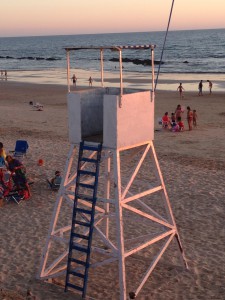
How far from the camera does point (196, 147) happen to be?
22766mm

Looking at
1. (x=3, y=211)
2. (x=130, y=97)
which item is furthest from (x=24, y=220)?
(x=130, y=97)

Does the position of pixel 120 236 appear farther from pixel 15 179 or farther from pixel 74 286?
pixel 15 179

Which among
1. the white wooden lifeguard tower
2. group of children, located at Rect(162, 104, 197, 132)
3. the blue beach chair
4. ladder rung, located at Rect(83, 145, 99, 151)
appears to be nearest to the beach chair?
the blue beach chair

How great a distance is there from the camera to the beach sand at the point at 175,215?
10.2m

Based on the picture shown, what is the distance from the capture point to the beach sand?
10.2 meters

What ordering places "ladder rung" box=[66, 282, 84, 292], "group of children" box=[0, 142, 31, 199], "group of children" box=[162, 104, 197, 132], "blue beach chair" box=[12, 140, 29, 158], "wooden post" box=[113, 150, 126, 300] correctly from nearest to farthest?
"wooden post" box=[113, 150, 126, 300] → "ladder rung" box=[66, 282, 84, 292] → "group of children" box=[0, 142, 31, 199] → "blue beach chair" box=[12, 140, 29, 158] → "group of children" box=[162, 104, 197, 132]

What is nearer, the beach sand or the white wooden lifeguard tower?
the white wooden lifeguard tower

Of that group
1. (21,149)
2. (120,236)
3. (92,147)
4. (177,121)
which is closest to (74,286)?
(120,236)

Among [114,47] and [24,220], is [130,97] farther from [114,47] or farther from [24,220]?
[24,220]

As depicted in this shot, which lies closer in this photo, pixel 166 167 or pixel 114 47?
pixel 114 47

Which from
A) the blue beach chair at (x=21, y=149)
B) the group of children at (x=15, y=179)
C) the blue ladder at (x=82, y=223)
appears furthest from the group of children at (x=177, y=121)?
the blue ladder at (x=82, y=223)

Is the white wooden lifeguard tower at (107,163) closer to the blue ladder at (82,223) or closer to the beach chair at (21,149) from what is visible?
the blue ladder at (82,223)

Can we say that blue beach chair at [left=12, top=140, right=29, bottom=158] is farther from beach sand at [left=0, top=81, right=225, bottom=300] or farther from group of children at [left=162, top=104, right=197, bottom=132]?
group of children at [left=162, top=104, right=197, bottom=132]

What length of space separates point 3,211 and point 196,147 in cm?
1100
